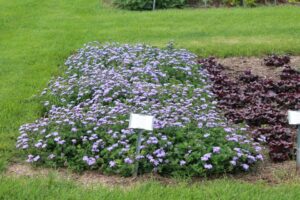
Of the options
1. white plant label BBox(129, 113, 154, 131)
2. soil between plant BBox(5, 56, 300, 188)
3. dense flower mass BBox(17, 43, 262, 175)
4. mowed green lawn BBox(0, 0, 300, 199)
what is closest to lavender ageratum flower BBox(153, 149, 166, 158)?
dense flower mass BBox(17, 43, 262, 175)

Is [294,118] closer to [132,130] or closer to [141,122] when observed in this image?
[141,122]

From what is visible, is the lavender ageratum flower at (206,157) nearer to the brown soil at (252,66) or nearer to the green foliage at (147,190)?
the green foliage at (147,190)

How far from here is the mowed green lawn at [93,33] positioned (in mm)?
7539

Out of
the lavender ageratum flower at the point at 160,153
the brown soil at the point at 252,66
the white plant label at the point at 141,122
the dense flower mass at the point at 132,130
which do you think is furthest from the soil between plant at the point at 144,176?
the brown soil at the point at 252,66

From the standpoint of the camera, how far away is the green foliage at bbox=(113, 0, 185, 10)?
12852 mm

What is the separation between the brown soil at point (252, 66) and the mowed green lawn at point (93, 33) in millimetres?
275

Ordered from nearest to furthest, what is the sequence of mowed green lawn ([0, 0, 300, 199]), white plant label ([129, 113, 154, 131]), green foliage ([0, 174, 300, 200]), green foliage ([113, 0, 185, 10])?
green foliage ([0, 174, 300, 200]) < white plant label ([129, 113, 154, 131]) < mowed green lawn ([0, 0, 300, 199]) < green foliage ([113, 0, 185, 10])

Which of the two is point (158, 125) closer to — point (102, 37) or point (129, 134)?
point (129, 134)

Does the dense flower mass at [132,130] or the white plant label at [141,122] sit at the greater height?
the white plant label at [141,122]

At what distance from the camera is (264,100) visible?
264 inches

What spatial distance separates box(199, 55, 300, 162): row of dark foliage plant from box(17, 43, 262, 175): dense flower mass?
0.75 ft

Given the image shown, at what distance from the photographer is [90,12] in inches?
498

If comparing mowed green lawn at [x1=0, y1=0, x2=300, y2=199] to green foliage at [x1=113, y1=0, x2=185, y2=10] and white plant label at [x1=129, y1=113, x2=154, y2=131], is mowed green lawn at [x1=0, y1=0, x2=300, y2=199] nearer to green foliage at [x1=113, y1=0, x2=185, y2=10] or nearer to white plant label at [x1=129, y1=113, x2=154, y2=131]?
green foliage at [x1=113, y1=0, x2=185, y2=10]

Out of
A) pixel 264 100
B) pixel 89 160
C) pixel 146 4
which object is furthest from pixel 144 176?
pixel 146 4
